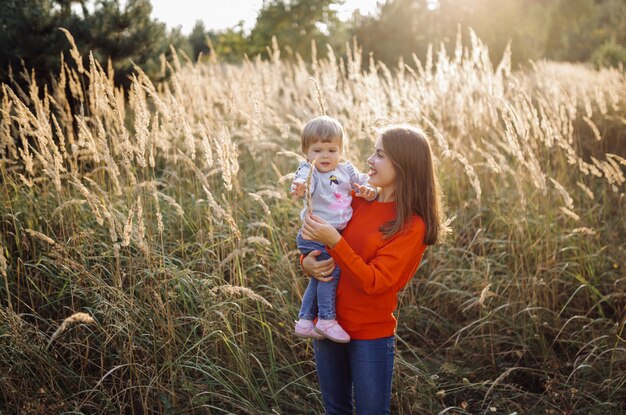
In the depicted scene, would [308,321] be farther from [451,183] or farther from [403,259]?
[451,183]

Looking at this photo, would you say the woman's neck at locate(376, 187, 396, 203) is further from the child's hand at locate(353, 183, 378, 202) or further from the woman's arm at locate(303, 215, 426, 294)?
the woman's arm at locate(303, 215, 426, 294)

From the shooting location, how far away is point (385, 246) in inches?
88.6

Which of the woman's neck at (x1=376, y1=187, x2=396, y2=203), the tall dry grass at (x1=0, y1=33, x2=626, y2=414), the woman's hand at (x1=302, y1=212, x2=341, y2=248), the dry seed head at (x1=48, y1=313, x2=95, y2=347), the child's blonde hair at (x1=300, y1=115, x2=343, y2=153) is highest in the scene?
the child's blonde hair at (x1=300, y1=115, x2=343, y2=153)

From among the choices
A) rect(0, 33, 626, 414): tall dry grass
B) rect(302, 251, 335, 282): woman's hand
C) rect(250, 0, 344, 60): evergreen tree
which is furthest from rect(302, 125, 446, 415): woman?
rect(250, 0, 344, 60): evergreen tree

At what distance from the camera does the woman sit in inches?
88.6

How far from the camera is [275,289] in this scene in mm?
3346

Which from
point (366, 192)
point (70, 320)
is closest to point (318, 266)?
point (366, 192)

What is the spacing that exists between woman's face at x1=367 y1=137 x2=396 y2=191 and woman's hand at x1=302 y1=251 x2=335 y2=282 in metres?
0.38

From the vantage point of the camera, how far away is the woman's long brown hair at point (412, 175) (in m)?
2.29

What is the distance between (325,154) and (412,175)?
38cm

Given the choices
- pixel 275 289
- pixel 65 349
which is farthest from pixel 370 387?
pixel 65 349

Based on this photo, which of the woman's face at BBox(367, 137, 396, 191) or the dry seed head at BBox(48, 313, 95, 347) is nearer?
the dry seed head at BBox(48, 313, 95, 347)

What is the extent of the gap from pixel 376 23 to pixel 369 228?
1684 centimetres

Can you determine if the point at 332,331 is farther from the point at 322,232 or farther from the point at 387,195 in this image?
the point at 387,195
